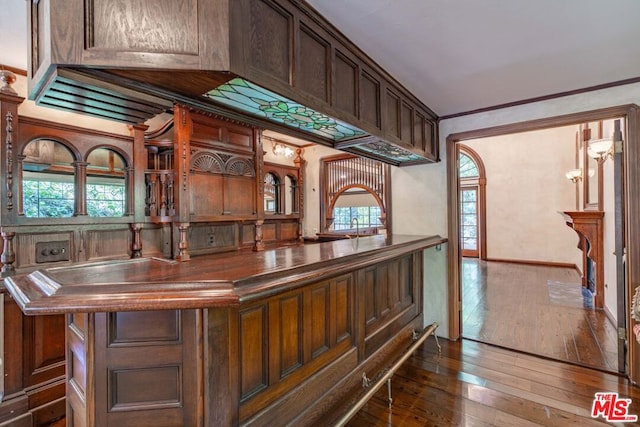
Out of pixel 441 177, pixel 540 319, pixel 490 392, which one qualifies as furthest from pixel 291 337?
pixel 540 319

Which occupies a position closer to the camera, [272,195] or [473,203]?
[272,195]

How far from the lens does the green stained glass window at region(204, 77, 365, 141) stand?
1.39 meters

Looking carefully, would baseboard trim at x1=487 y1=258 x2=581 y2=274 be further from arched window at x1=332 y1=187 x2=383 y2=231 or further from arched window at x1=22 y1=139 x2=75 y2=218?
arched window at x1=22 y1=139 x2=75 y2=218

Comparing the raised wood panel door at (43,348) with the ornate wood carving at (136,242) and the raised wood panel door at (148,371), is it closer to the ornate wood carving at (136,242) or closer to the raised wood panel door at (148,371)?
the ornate wood carving at (136,242)

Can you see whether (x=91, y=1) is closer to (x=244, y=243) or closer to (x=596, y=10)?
(x=596, y=10)

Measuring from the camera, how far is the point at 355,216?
5.31 metres

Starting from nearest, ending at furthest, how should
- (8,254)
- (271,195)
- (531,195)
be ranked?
(8,254)
(271,195)
(531,195)

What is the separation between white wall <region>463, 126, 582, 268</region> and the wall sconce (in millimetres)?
5536

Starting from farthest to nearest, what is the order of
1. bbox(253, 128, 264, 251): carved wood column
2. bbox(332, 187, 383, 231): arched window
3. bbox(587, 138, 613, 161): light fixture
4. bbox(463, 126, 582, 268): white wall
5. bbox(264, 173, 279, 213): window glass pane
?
bbox(463, 126, 582, 268): white wall < bbox(332, 187, 383, 231): arched window < bbox(264, 173, 279, 213): window glass pane < bbox(253, 128, 264, 251): carved wood column < bbox(587, 138, 613, 161): light fixture

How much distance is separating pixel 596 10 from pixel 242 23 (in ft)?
6.07

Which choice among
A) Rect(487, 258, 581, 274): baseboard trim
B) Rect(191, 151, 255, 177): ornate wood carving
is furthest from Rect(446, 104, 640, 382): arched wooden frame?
Rect(487, 258, 581, 274): baseboard trim

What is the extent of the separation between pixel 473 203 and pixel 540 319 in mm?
5171

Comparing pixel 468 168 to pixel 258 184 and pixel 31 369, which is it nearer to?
pixel 258 184

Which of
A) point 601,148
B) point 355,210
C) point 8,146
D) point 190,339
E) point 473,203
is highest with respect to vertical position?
point 601,148
